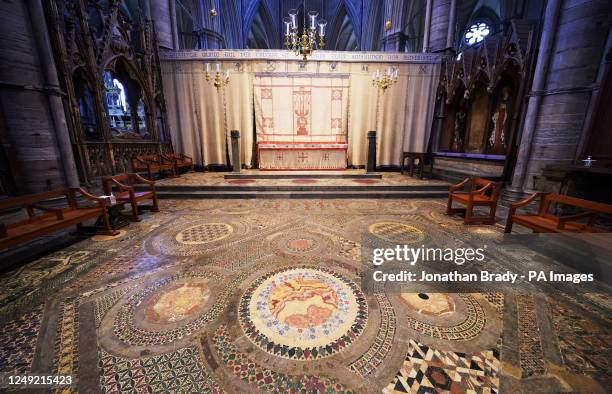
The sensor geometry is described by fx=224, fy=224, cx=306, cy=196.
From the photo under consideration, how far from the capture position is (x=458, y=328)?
1.84 metres

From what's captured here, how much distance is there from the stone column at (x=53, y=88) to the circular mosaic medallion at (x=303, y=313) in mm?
5406

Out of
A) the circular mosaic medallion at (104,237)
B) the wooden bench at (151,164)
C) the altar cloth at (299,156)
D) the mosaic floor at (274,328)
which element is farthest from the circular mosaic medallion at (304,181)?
the circular mosaic medallion at (104,237)

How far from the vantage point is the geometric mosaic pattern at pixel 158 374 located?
4.58 ft

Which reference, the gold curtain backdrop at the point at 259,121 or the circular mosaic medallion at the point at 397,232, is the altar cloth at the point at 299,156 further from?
the circular mosaic medallion at the point at 397,232

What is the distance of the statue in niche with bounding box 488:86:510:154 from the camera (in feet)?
22.0

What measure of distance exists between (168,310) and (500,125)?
930cm

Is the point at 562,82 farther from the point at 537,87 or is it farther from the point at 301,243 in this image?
the point at 301,243

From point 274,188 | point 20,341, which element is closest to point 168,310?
point 20,341

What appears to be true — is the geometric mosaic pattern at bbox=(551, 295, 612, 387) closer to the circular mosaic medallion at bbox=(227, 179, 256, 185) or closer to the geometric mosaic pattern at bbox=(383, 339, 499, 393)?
the geometric mosaic pattern at bbox=(383, 339, 499, 393)

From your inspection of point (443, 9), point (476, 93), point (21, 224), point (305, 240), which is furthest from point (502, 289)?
point (443, 9)

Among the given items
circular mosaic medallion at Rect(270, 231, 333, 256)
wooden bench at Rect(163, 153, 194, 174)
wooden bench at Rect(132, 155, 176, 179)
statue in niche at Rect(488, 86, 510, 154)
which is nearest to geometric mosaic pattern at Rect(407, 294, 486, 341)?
circular mosaic medallion at Rect(270, 231, 333, 256)

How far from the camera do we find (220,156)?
8.74m

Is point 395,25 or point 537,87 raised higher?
point 395,25

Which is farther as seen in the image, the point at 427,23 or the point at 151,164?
the point at 427,23
